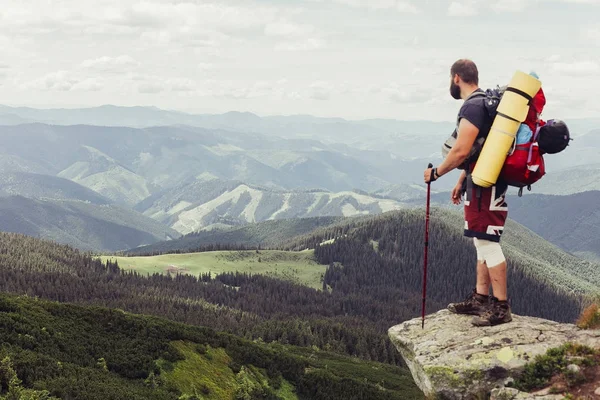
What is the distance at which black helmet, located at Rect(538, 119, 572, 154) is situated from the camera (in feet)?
59.1

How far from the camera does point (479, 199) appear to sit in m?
19.8

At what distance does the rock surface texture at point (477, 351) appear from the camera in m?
17.6

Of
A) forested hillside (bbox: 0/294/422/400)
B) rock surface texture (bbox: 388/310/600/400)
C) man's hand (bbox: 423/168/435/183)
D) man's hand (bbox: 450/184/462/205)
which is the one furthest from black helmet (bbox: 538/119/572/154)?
forested hillside (bbox: 0/294/422/400)

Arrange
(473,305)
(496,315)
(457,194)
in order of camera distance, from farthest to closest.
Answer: (473,305) → (457,194) → (496,315)

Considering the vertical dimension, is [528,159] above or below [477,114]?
below

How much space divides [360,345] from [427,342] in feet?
539

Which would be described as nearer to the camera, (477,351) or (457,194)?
(477,351)

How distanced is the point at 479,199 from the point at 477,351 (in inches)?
220

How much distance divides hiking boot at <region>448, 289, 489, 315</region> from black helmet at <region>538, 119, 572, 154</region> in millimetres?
6793

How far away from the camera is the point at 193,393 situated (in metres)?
46.5

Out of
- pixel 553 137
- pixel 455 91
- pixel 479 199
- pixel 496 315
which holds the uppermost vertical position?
pixel 455 91

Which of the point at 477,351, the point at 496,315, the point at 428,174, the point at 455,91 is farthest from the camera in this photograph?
the point at 455,91

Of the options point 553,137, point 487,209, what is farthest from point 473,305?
point 553,137

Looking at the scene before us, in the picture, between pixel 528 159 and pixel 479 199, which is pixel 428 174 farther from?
pixel 528 159
